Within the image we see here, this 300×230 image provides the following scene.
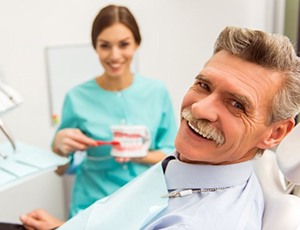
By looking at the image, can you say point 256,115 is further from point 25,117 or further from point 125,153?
point 25,117

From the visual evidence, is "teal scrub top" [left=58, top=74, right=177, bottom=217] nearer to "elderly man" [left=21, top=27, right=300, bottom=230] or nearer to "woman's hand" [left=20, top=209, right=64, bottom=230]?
"woman's hand" [left=20, top=209, right=64, bottom=230]

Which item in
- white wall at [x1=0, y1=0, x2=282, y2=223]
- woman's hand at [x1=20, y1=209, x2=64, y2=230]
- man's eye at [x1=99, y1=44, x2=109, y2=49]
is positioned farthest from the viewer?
white wall at [x1=0, y1=0, x2=282, y2=223]

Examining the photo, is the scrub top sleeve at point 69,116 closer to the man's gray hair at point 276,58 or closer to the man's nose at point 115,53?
the man's nose at point 115,53

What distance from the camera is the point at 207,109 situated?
0.84 metres

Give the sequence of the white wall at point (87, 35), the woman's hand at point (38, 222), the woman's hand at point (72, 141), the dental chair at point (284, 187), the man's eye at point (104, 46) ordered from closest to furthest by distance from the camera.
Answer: the dental chair at point (284, 187), the woman's hand at point (38, 222), the woman's hand at point (72, 141), the man's eye at point (104, 46), the white wall at point (87, 35)

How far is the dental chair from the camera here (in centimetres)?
81

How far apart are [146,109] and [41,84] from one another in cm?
56

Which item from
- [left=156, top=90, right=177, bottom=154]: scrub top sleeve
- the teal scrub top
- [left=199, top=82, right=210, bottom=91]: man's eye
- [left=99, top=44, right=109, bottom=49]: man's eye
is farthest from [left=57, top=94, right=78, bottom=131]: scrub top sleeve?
[left=199, top=82, right=210, bottom=91]: man's eye

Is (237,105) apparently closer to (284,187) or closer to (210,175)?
(210,175)

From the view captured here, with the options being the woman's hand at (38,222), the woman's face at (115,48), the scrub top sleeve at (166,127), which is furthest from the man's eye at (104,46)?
the woman's hand at (38,222)

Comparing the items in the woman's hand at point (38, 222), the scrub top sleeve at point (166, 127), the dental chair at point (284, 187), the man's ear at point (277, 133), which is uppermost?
the man's ear at point (277, 133)

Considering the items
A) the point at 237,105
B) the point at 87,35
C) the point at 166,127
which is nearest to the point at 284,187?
the point at 237,105

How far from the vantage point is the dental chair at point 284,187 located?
31.9 inches

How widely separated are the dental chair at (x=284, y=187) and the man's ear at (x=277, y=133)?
0.03ft
